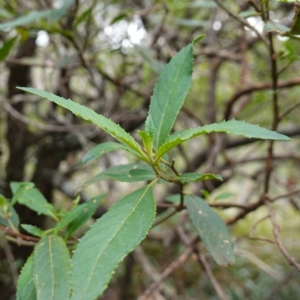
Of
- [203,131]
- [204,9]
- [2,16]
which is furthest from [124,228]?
[204,9]

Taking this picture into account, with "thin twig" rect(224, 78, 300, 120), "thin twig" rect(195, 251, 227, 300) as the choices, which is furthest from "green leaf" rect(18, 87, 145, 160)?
"thin twig" rect(224, 78, 300, 120)

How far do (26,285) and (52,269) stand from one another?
6 cm

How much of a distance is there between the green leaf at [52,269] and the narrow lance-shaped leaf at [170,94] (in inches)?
9.0

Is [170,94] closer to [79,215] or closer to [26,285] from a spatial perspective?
[79,215]

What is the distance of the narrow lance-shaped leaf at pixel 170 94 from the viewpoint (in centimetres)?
58

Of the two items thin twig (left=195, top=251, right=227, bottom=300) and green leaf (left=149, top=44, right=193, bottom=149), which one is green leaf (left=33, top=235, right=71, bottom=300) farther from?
thin twig (left=195, top=251, right=227, bottom=300)

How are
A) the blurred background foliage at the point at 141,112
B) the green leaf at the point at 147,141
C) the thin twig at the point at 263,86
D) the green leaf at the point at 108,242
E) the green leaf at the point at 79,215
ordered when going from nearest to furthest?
the green leaf at the point at 108,242
the green leaf at the point at 147,141
the green leaf at the point at 79,215
the thin twig at the point at 263,86
the blurred background foliage at the point at 141,112

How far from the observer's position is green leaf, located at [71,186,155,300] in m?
0.40

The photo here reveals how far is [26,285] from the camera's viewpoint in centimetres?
56

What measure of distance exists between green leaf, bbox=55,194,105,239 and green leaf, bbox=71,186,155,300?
0.50ft

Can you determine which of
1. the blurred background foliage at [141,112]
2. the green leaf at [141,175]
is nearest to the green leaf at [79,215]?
the green leaf at [141,175]

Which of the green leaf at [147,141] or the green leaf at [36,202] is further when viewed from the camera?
the green leaf at [36,202]

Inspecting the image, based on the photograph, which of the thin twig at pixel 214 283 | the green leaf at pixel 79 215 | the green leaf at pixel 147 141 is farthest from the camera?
the thin twig at pixel 214 283

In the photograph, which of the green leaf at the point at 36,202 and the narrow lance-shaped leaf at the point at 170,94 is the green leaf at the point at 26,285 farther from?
the narrow lance-shaped leaf at the point at 170,94
